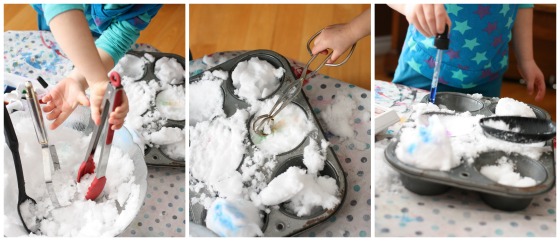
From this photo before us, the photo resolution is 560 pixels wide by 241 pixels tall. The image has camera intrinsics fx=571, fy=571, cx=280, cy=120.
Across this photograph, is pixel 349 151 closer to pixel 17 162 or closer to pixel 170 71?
pixel 170 71

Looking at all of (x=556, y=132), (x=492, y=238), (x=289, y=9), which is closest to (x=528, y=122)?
(x=556, y=132)

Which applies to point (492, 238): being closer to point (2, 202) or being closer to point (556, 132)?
point (556, 132)

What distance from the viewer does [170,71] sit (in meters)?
0.83

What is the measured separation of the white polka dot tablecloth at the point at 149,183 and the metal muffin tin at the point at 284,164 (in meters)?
0.04

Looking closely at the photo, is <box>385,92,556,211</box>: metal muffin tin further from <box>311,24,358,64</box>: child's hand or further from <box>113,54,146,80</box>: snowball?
<box>113,54,146,80</box>: snowball

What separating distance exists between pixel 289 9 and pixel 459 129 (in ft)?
1.89

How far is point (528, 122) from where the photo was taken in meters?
0.67

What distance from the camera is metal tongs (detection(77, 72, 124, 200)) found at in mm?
528

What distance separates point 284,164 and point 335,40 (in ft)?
0.67

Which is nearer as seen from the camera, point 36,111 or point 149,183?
point 36,111

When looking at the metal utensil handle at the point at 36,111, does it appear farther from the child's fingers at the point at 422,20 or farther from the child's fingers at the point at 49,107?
the child's fingers at the point at 422,20

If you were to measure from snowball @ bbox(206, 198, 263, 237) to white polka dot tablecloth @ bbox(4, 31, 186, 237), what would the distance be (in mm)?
62

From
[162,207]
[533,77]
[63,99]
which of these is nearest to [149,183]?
[162,207]

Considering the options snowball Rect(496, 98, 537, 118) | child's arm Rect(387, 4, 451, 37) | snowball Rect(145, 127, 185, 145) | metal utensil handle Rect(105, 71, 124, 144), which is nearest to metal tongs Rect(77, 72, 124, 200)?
metal utensil handle Rect(105, 71, 124, 144)
